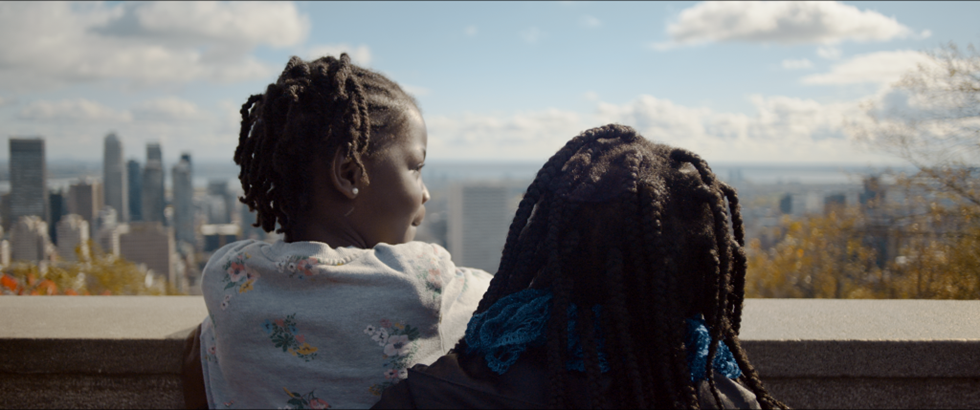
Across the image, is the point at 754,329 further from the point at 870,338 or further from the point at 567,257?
the point at 567,257

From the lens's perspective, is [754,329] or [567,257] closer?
[567,257]

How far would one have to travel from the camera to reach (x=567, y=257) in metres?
1.28

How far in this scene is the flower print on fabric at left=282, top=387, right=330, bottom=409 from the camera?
1.54 metres

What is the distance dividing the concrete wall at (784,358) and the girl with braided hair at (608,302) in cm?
89

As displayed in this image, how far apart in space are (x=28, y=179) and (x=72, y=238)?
2959 mm

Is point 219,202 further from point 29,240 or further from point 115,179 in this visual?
point 29,240

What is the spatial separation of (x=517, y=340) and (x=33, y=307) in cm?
257

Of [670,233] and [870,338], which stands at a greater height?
[670,233]

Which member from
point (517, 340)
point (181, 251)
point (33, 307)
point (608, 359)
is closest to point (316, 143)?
point (517, 340)

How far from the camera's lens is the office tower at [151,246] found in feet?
35.9

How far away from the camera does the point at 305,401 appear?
1.55m

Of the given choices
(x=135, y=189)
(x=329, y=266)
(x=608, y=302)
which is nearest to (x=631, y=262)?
(x=608, y=302)

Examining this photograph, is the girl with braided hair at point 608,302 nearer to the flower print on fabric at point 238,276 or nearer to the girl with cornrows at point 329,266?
the girl with cornrows at point 329,266

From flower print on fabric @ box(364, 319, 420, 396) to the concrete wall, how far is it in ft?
3.62
